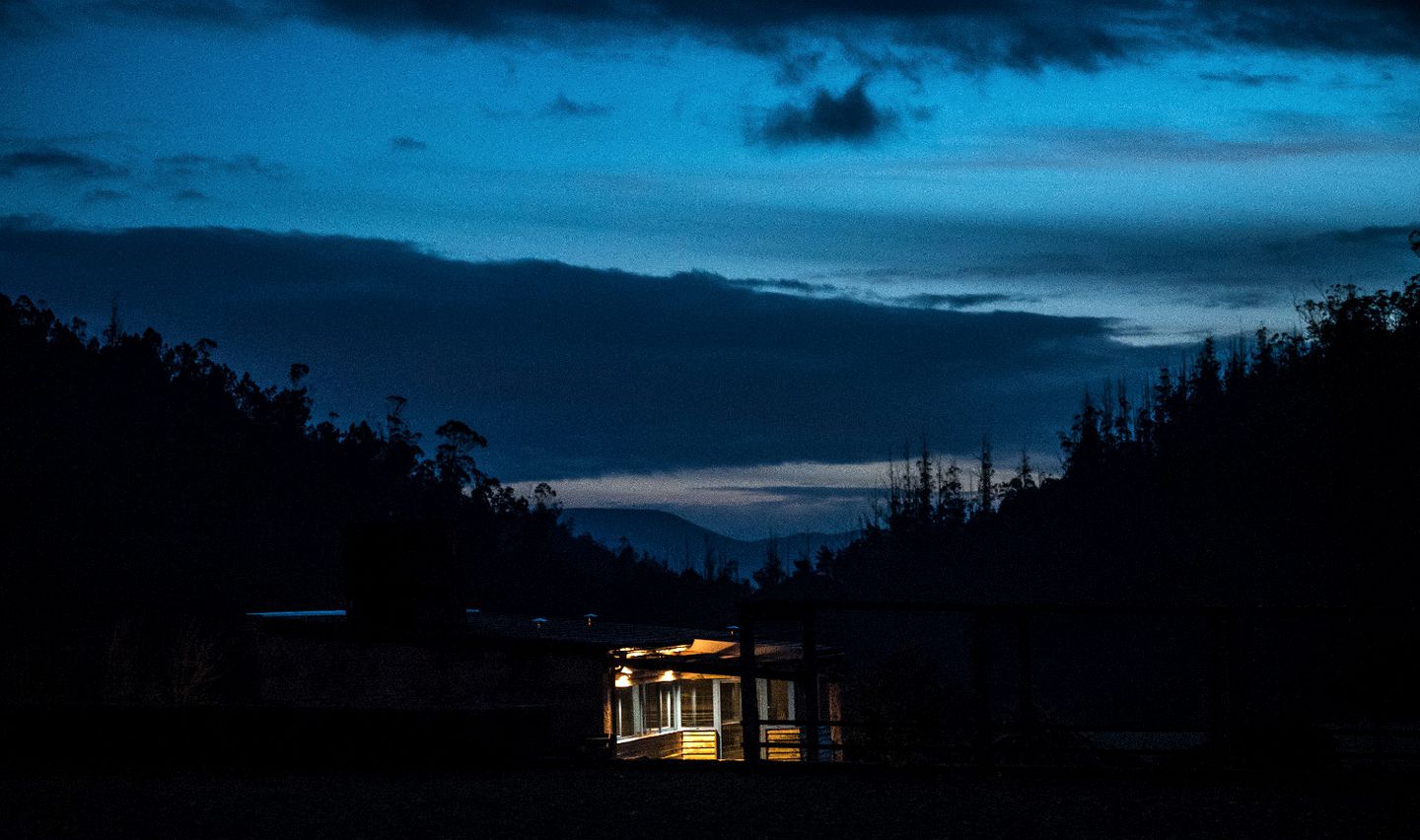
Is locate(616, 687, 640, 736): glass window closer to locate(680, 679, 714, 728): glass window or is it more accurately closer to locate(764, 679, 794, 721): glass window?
locate(680, 679, 714, 728): glass window

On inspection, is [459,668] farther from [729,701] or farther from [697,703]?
[729,701]

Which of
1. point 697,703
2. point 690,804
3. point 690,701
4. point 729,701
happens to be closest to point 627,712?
point 690,701

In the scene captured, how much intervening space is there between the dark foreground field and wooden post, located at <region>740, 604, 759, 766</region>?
0.23 metres

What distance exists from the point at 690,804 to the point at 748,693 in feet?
7.53

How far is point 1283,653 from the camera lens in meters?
65.2

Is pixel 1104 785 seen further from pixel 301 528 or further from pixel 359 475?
pixel 359 475

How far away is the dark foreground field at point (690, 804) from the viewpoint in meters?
11.2

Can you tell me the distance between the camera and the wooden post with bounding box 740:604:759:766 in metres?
14.2

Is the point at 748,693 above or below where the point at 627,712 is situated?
above

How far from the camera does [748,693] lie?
47.8 ft

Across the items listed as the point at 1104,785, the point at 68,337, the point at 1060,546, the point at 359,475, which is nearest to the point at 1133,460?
the point at 1060,546

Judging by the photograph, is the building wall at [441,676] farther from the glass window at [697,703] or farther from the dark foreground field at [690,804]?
the dark foreground field at [690,804]

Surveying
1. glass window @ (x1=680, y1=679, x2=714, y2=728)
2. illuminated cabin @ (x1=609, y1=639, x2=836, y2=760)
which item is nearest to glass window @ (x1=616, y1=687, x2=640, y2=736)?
A: illuminated cabin @ (x1=609, y1=639, x2=836, y2=760)

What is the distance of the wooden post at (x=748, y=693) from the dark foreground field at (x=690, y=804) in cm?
23
